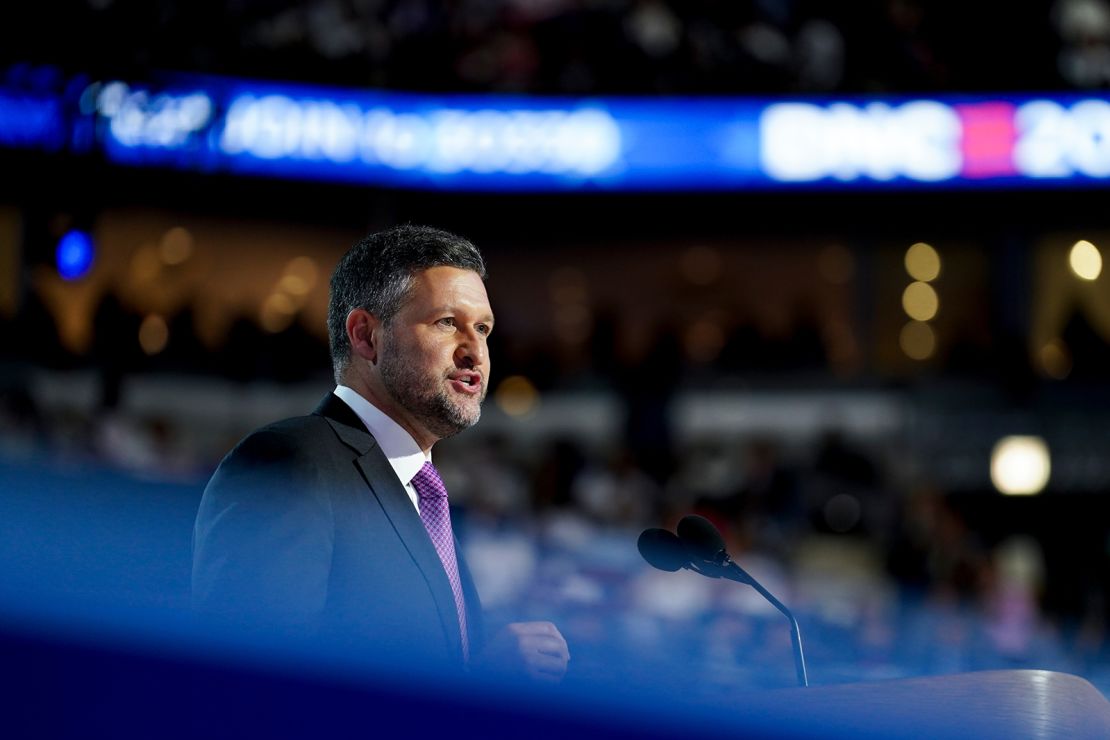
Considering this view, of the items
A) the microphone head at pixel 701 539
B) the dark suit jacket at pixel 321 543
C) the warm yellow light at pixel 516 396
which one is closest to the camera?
the dark suit jacket at pixel 321 543

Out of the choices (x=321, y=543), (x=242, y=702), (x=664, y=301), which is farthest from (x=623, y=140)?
(x=242, y=702)

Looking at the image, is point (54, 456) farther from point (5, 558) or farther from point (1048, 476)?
point (1048, 476)

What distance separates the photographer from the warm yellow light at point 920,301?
36.4ft

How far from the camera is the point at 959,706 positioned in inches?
63.6

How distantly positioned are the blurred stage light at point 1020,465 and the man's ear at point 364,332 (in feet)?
26.8

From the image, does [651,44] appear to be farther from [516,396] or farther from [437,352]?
[437,352]

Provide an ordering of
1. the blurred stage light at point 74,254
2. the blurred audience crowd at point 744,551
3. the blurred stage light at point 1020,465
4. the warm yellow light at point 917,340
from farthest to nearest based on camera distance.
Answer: the warm yellow light at point 917,340 → the blurred stage light at point 1020,465 → the blurred stage light at point 74,254 → the blurred audience crowd at point 744,551

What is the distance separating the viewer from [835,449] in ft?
28.6

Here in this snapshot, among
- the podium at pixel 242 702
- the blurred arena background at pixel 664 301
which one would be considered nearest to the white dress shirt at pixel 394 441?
the podium at pixel 242 702

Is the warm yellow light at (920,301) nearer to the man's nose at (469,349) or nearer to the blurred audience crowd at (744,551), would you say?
the blurred audience crowd at (744,551)

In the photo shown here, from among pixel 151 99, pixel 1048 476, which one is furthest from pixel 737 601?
pixel 151 99

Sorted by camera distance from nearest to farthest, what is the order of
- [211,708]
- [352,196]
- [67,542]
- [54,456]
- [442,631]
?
[211,708]
[67,542]
[442,631]
[54,456]
[352,196]

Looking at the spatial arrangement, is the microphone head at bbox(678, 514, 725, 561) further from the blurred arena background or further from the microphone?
the blurred arena background

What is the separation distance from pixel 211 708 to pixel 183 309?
845cm
